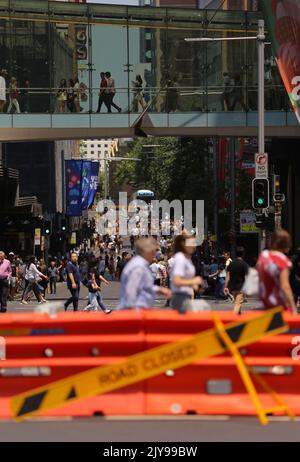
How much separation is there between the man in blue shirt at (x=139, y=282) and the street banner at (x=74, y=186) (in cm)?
7952

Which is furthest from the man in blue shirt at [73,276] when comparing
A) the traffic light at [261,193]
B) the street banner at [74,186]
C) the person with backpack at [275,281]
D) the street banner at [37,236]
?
the street banner at [74,186]

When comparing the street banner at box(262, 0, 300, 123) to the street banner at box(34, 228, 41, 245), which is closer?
the street banner at box(262, 0, 300, 123)

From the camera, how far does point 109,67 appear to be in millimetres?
46094

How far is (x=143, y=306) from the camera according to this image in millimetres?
11227

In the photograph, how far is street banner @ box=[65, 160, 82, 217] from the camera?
91188 mm

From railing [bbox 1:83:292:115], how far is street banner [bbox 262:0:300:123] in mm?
3639

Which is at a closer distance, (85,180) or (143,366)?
(143,366)

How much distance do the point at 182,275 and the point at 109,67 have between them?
1397 inches

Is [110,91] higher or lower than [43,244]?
higher

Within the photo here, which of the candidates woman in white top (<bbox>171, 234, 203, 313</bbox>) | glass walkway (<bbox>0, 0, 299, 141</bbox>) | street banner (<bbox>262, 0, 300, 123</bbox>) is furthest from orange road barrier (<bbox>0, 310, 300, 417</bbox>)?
glass walkway (<bbox>0, 0, 299, 141</bbox>)

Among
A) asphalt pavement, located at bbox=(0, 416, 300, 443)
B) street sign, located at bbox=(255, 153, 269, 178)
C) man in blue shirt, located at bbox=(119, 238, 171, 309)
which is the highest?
street sign, located at bbox=(255, 153, 269, 178)

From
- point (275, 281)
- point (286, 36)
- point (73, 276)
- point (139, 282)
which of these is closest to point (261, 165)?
point (73, 276)

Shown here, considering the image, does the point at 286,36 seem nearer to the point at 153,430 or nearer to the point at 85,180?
the point at 153,430

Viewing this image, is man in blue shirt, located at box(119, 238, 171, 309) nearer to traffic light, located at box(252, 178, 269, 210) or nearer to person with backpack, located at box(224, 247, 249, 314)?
person with backpack, located at box(224, 247, 249, 314)
